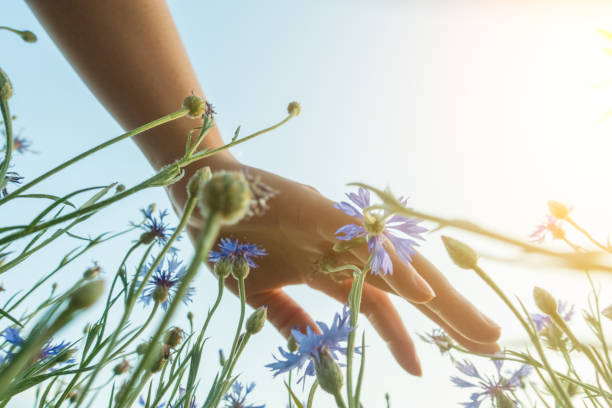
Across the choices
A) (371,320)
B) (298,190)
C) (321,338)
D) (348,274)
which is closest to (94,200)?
(321,338)

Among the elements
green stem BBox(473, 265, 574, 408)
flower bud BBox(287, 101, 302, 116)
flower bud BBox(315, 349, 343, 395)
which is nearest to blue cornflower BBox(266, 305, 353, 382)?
flower bud BBox(315, 349, 343, 395)

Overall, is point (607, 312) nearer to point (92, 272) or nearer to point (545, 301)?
point (545, 301)

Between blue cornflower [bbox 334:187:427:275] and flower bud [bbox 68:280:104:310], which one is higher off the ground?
blue cornflower [bbox 334:187:427:275]

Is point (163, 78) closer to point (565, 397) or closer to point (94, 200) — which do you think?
point (94, 200)

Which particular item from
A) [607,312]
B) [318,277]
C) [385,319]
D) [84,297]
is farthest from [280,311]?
[84,297]

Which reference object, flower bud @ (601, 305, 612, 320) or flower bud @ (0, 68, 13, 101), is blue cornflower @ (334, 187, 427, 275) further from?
flower bud @ (0, 68, 13, 101)

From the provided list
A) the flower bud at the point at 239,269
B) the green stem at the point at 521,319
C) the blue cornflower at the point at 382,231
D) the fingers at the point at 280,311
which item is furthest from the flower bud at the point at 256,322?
the fingers at the point at 280,311
